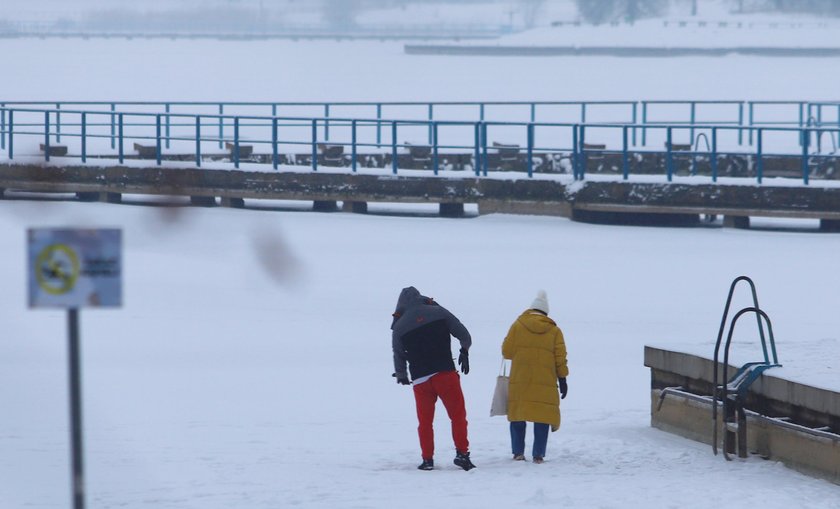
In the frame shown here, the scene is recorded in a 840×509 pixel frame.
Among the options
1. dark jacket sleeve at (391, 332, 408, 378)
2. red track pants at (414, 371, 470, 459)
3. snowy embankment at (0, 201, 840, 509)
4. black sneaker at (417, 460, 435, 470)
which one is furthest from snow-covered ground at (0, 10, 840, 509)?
dark jacket sleeve at (391, 332, 408, 378)

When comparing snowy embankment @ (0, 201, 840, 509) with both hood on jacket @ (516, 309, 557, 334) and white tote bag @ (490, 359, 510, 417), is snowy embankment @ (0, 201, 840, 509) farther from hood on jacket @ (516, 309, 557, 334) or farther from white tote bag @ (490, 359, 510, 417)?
hood on jacket @ (516, 309, 557, 334)

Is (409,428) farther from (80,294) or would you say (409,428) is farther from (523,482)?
(80,294)

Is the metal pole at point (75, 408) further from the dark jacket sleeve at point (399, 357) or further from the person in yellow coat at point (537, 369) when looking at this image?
the person in yellow coat at point (537, 369)

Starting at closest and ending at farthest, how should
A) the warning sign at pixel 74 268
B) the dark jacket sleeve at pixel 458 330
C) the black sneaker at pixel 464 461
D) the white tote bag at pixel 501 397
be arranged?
the warning sign at pixel 74 268, the dark jacket sleeve at pixel 458 330, the black sneaker at pixel 464 461, the white tote bag at pixel 501 397

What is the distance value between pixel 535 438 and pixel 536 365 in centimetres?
45

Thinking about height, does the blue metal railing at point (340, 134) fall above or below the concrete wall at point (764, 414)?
above

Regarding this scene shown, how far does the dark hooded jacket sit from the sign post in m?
4.11

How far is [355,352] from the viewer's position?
41.7 feet

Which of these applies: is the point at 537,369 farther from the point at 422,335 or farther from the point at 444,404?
the point at 422,335

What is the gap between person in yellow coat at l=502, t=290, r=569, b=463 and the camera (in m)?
8.57

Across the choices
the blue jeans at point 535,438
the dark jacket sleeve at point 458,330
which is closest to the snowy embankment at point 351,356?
the blue jeans at point 535,438

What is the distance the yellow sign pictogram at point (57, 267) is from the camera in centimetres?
419

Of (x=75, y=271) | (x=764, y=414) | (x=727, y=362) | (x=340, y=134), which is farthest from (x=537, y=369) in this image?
(x=340, y=134)

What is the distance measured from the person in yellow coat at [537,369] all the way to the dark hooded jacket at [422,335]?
38 centimetres
